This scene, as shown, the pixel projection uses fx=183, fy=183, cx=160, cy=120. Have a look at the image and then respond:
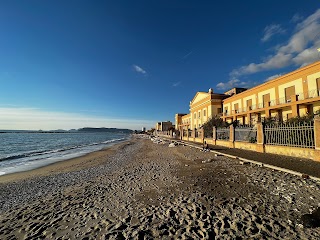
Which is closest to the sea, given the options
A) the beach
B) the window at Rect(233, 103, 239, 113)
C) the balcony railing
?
the beach

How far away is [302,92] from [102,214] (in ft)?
88.9

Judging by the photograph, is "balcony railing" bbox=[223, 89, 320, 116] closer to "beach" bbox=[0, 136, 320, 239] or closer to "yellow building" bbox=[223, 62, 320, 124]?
"yellow building" bbox=[223, 62, 320, 124]

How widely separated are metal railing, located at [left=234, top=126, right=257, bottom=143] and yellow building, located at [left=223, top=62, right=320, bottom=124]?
10829 millimetres

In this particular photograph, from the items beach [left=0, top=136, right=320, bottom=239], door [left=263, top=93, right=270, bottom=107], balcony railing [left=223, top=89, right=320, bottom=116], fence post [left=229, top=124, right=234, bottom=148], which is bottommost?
beach [left=0, top=136, right=320, bottom=239]

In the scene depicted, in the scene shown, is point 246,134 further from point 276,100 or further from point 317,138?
point 276,100

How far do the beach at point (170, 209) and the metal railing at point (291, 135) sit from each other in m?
4.47

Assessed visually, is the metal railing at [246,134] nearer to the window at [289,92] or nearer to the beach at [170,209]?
the beach at [170,209]

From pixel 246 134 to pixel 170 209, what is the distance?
13559mm

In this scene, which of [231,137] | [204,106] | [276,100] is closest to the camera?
[231,137]

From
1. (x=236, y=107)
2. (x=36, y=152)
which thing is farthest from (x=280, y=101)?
(x=36, y=152)

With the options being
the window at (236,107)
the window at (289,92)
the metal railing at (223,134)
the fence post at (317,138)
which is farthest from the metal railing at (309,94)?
the fence post at (317,138)

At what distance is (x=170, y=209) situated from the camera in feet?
16.0

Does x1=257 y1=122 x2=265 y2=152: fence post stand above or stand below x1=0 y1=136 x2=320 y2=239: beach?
above

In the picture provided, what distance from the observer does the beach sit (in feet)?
12.5
